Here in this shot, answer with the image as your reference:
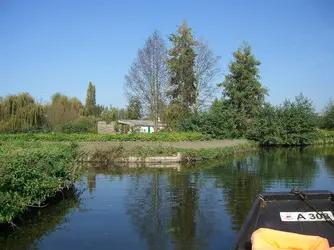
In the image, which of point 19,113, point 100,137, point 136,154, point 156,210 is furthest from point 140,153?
point 19,113

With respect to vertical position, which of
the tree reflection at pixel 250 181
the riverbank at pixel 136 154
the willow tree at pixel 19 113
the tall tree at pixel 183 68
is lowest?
the tree reflection at pixel 250 181

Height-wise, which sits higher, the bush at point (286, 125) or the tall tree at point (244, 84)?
the tall tree at point (244, 84)

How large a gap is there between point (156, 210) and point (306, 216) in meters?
5.97

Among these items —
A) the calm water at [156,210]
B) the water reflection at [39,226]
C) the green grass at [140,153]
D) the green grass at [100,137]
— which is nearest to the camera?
the water reflection at [39,226]

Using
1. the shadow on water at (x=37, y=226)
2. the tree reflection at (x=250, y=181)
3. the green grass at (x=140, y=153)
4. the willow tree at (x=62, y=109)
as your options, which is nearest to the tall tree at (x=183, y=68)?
the willow tree at (x=62, y=109)

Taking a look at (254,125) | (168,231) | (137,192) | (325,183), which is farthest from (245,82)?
(168,231)

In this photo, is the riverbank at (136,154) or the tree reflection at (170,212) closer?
the tree reflection at (170,212)

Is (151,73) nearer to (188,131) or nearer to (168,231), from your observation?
(188,131)

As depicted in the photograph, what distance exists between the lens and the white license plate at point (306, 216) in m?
5.86

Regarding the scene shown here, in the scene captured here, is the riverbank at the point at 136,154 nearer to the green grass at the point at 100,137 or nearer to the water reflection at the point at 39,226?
the green grass at the point at 100,137

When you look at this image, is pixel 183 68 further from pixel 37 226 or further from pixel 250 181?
pixel 37 226

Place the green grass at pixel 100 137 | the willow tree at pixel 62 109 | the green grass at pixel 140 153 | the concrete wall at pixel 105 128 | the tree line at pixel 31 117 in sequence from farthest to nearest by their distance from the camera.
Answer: the willow tree at pixel 62 109
the concrete wall at pixel 105 128
the tree line at pixel 31 117
the green grass at pixel 100 137
the green grass at pixel 140 153

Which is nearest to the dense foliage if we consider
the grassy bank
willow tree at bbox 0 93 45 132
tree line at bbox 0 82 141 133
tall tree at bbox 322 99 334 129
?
tall tree at bbox 322 99 334 129

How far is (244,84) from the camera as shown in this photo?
1865 inches
